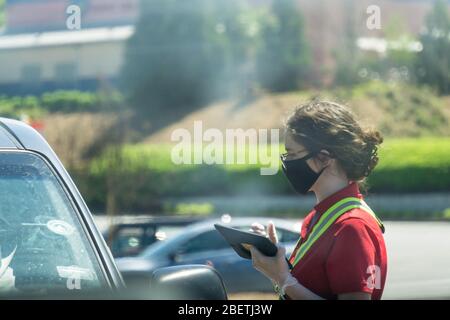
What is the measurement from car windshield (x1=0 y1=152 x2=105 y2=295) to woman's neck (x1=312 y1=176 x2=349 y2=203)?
0.66 metres

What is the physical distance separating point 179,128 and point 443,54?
8314mm

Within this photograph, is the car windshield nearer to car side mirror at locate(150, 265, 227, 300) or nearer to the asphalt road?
car side mirror at locate(150, 265, 227, 300)

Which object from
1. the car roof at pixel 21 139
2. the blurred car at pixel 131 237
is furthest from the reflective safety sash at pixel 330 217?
the blurred car at pixel 131 237

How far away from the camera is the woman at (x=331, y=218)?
254 cm

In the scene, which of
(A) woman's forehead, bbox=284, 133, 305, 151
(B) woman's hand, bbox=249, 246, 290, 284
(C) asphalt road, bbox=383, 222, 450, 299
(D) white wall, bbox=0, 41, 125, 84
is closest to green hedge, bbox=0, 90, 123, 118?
(D) white wall, bbox=0, 41, 125, 84

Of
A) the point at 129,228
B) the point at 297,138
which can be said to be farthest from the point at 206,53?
the point at 297,138

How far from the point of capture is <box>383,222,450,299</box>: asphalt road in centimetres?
1309

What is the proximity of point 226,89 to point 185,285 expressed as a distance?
3272cm

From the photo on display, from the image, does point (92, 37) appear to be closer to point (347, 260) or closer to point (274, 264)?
point (274, 264)

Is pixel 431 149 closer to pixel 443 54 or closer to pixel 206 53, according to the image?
pixel 443 54

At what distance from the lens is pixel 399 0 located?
3856 cm

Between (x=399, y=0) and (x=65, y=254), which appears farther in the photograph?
(x=399, y=0)

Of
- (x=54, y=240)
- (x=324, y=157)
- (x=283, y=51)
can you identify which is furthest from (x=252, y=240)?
(x=283, y=51)

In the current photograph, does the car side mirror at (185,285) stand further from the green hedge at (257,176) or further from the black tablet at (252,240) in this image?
the green hedge at (257,176)
